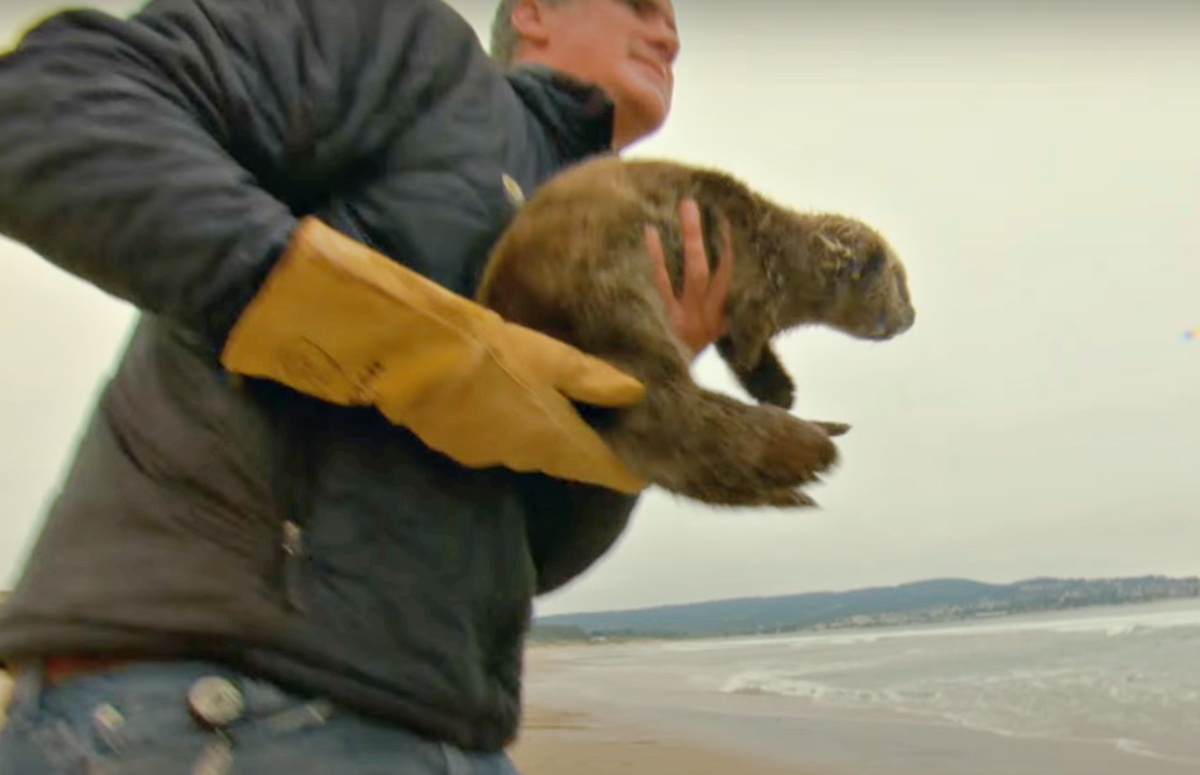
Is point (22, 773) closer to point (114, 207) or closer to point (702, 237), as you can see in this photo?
point (114, 207)

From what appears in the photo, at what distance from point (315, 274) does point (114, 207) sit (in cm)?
26

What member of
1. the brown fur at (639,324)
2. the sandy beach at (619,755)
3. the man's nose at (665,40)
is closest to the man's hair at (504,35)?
the man's nose at (665,40)

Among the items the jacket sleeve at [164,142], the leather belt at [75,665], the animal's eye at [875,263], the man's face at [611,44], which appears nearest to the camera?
the jacket sleeve at [164,142]

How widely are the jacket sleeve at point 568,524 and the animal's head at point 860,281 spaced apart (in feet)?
2.59

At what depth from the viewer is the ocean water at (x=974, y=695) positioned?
9.39 meters

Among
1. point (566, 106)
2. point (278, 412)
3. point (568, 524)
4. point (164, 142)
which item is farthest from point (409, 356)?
point (566, 106)

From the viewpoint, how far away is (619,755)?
10367mm

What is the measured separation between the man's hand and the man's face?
17.2 inches

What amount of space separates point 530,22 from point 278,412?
139 cm

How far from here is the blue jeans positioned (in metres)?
1.65

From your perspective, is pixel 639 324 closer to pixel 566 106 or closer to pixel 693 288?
pixel 693 288

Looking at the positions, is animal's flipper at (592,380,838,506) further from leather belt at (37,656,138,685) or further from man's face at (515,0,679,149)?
man's face at (515,0,679,149)

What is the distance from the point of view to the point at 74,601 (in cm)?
171

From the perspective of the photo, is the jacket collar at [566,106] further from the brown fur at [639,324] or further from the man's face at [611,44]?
the man's face at [611,44]
